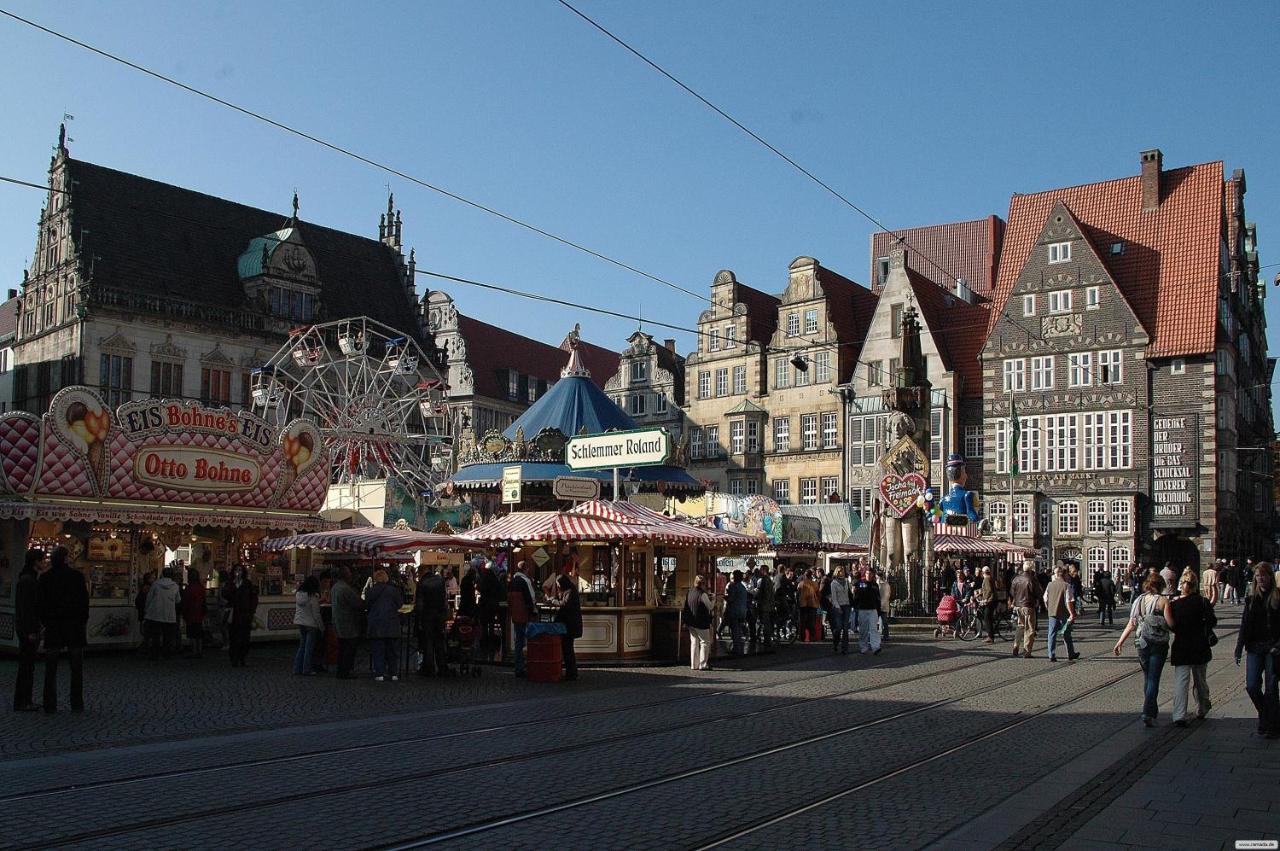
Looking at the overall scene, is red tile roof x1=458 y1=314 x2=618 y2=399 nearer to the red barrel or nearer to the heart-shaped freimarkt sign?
the heart-shaped freimarkt sign

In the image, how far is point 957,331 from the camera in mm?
56000

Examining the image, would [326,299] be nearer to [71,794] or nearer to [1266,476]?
[1266,476]

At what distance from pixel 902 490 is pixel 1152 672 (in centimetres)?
1912

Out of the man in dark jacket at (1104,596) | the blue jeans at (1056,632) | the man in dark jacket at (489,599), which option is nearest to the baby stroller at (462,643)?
the man in dark jacket at (489,599)

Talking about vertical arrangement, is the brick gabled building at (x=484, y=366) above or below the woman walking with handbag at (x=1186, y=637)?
above

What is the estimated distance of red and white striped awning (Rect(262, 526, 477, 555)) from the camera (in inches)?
850

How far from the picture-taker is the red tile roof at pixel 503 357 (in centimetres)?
7356

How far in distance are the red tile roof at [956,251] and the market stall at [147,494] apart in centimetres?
4443

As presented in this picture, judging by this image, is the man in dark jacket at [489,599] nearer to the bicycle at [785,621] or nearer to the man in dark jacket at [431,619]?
the man in dark jacket at [431,619]

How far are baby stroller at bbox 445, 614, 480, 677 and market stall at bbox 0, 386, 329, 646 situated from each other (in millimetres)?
7335

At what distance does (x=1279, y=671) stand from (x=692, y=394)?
48398 mm

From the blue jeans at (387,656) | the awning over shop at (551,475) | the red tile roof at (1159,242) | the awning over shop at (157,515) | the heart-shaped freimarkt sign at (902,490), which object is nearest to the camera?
the blue jeans at (387,656)

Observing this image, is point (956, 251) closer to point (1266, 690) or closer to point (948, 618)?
point (948, 618)

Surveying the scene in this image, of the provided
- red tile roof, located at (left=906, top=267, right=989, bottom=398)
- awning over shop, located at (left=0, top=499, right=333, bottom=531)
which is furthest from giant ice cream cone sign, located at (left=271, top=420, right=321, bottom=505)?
red tile roof, located at (left=906, top=267, right=989, bottom=398)
